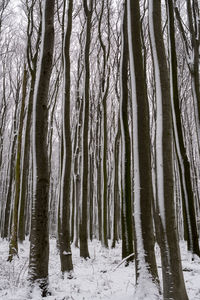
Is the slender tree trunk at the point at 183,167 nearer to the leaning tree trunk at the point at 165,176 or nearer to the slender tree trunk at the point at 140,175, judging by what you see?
the slender tree trunk at the point at 140,175

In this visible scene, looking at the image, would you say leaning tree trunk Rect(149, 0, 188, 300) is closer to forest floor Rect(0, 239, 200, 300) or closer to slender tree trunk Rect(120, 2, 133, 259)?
forest floor Rect(0, 239, 200, 300)

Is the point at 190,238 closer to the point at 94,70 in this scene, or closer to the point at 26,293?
the point at 26,293

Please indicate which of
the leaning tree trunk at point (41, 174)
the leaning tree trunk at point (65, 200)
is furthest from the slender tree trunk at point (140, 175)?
the leaning tree trunk at point (65, 200)

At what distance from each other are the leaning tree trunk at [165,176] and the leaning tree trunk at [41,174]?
174 cm

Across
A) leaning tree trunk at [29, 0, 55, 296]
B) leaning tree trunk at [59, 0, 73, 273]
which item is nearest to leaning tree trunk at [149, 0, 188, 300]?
leaning tree trunk at [29, 0, 55, 296]

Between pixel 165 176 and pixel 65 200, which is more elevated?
pixel 165 176

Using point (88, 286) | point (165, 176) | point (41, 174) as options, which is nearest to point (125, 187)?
point (88, 286)

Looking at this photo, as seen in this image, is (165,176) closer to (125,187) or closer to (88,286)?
(88,286)

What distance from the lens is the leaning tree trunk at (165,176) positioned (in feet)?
9.07

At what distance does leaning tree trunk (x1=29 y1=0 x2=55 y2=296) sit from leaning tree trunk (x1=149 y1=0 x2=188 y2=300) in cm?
174

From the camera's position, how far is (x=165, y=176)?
117 inches

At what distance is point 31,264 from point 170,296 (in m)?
1.98

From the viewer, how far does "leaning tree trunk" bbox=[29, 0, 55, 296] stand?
3723 millimetres

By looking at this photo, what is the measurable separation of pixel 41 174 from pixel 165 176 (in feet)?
6.15
